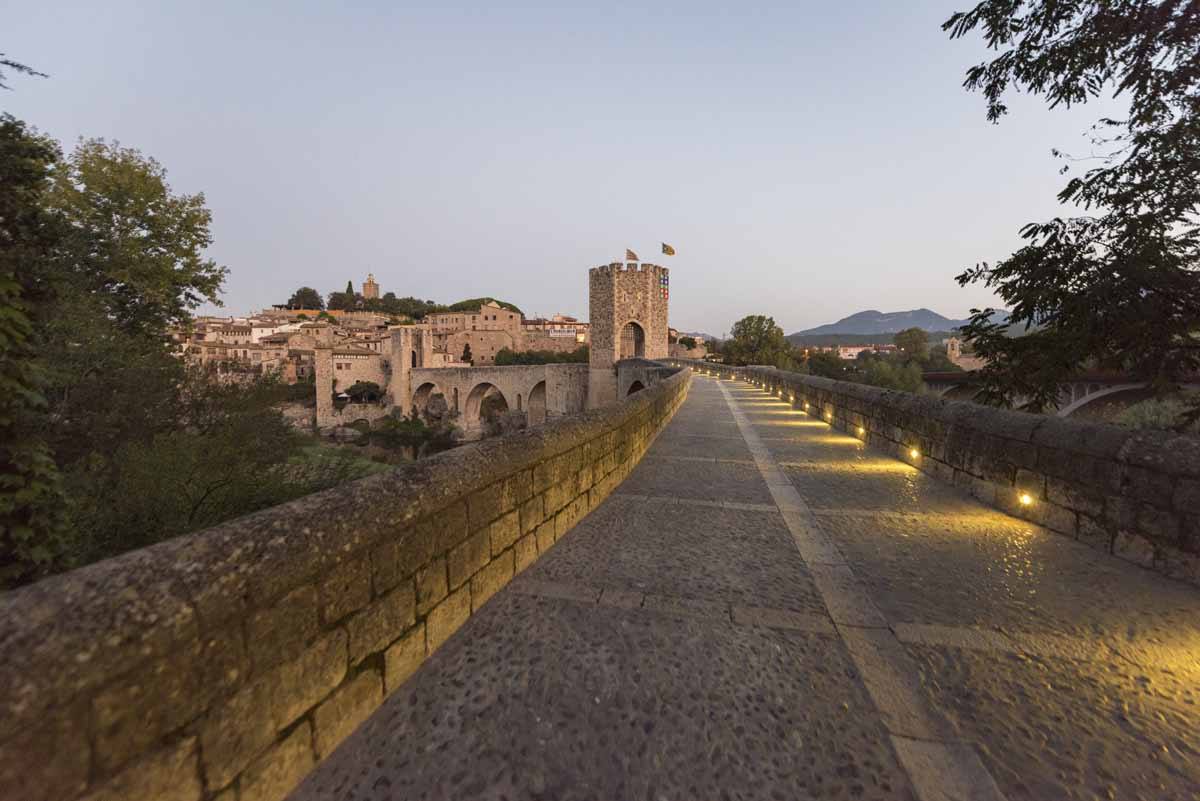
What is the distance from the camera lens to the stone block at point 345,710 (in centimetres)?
176

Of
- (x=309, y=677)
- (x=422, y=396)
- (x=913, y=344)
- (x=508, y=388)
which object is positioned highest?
(x=913, y=344)

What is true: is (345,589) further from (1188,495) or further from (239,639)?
(1188,495)

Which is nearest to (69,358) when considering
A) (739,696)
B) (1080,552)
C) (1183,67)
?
(739,696)

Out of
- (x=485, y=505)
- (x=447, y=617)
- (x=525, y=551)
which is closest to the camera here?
(x=447, y=617)

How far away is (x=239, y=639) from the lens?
144cm

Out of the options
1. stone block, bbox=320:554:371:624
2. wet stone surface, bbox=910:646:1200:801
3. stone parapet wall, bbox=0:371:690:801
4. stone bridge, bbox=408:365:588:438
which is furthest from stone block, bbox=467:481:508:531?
stone bridge, bbox=408:365:588:438

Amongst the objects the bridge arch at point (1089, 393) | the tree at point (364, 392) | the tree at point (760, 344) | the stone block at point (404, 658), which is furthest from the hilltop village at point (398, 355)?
the stone block at point (404, 658)

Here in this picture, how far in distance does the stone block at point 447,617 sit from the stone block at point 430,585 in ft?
0.16

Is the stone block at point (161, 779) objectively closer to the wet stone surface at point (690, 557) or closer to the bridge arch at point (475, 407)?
the wet stone surface at point (690, 557)

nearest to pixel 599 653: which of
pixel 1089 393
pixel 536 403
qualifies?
pixel 1089 393

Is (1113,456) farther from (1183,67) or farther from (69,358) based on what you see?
(69,358)

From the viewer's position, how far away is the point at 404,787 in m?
1.63

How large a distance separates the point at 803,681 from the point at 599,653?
0.93 meters

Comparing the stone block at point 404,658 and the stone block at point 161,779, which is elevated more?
the stone block at point 161,779
